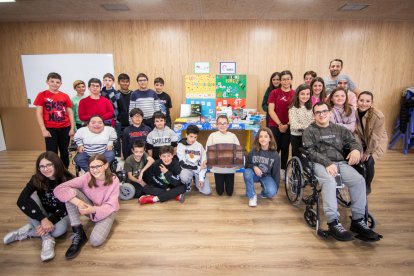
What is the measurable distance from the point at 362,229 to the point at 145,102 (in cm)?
282

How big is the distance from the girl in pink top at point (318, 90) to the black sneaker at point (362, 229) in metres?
1.38

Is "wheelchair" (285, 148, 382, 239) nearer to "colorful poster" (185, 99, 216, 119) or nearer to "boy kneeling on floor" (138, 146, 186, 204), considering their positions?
"boy kneeling on floor" (138, 146, 186, 204)

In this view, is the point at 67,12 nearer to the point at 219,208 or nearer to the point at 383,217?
the point at 219,208

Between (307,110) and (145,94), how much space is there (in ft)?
6.98

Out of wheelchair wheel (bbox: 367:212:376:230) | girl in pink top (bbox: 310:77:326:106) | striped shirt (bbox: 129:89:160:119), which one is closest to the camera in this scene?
wheelchair wheel (bbox: 367:212:376:230)

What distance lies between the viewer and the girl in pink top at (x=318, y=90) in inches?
109

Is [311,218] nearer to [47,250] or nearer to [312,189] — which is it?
[312,189]

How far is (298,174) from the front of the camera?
232cm

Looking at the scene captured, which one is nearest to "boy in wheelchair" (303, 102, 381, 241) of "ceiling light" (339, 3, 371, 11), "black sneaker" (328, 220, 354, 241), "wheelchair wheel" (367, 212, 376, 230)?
"black sneaker" (328, 220, 354, 241)

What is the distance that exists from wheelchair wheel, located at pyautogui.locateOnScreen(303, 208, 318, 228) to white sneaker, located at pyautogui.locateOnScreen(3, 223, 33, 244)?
2.37 m

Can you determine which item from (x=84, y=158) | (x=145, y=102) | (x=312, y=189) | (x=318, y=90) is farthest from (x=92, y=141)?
(x=318, y=90)

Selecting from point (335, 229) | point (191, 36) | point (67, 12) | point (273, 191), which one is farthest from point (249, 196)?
point (67, 12)

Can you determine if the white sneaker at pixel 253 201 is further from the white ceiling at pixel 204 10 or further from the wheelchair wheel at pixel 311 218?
the white ceiling at pixel 204 10

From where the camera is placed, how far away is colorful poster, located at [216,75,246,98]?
446cm
